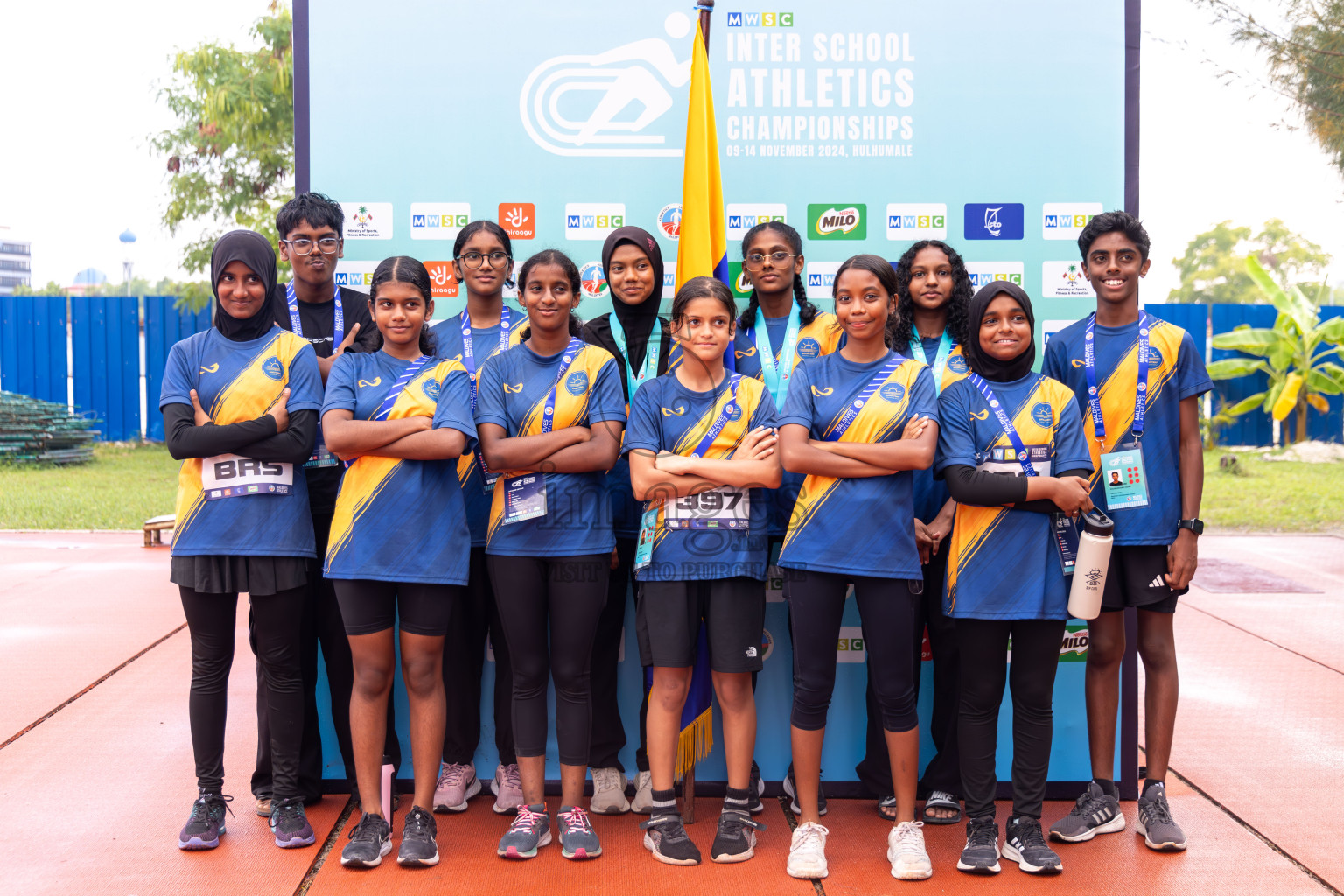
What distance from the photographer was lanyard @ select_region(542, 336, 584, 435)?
330 cm

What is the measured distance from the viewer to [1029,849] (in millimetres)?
3223

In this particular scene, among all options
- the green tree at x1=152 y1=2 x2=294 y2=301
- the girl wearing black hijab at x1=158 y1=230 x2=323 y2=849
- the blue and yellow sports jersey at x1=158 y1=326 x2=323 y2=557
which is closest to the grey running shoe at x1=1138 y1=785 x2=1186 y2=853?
the girl wearing black hijab at x1=158 y1=230 x2=323 y2=849

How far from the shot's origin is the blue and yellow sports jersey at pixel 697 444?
10.6 feet

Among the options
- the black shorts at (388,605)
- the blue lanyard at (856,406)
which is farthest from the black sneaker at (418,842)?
the blue lanyard at (856,406)

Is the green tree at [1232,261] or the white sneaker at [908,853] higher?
the green tree at [1232,261]

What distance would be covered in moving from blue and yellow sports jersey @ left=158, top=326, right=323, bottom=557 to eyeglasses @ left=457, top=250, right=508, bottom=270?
2.04 ft

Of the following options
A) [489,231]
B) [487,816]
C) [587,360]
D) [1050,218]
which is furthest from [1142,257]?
[487,816]

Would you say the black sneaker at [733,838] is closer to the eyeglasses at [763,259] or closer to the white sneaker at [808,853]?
the white sneaker at [808,853]

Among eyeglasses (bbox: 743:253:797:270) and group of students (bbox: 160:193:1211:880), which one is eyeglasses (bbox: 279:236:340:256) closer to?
group of students (bbox: 160:193:1211:880)

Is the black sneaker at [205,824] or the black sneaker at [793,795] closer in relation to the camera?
the black sneaker at [205,824]

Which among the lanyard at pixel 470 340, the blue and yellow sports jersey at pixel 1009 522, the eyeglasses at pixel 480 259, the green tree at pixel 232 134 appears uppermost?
the green tree at pixel 232 134

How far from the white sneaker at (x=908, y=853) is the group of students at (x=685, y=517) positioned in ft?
0.05

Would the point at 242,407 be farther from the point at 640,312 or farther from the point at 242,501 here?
the point at 640,312

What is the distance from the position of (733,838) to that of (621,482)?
50.6 inches
